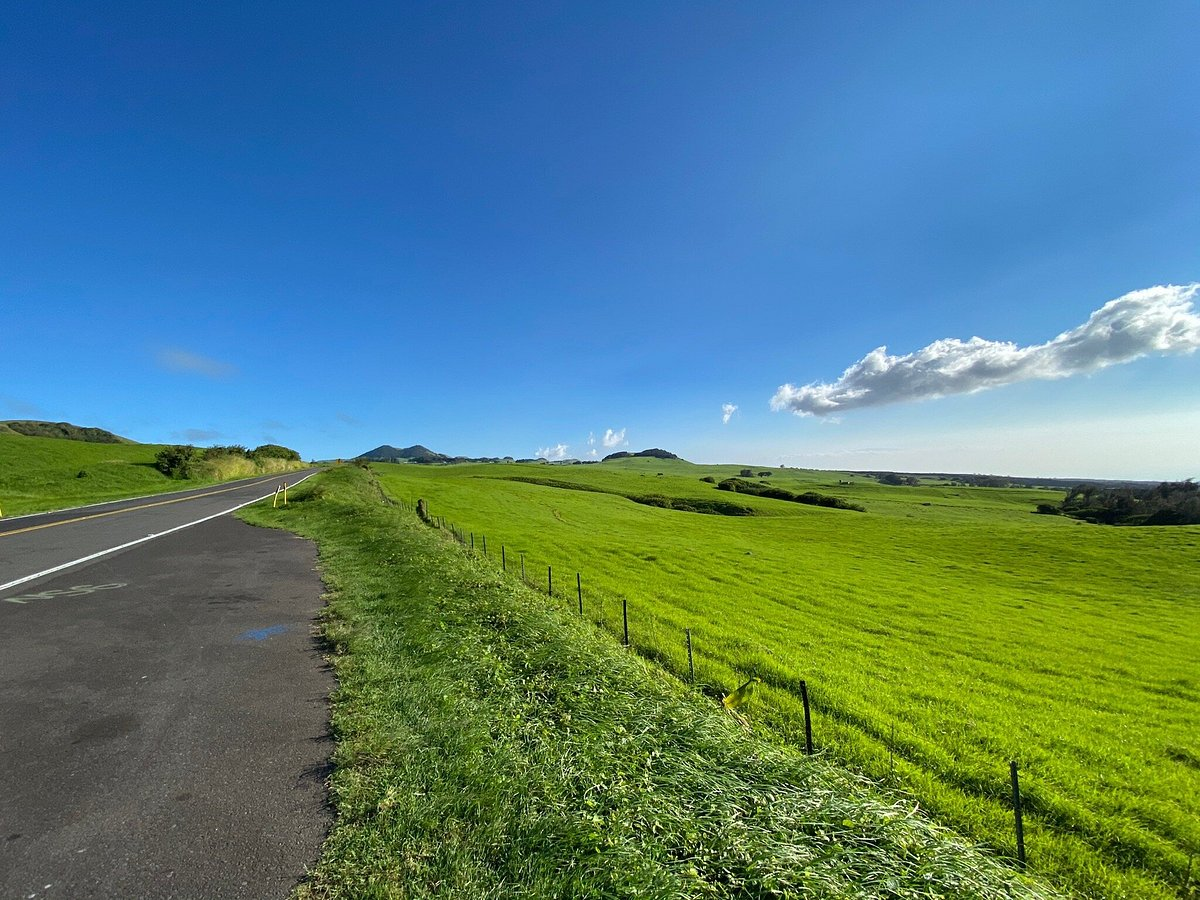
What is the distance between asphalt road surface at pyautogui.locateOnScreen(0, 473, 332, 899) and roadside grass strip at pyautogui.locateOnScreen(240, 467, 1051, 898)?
0.51 metres

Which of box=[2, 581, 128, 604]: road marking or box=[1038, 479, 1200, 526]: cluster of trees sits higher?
box=[2, 581, 128, 604]: road marking

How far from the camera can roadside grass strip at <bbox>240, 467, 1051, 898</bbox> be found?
3547mm

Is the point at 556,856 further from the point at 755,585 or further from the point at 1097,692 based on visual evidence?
the point at 755,585

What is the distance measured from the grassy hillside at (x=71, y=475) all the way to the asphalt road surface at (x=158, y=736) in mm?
23573

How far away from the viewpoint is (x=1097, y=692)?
523 inches

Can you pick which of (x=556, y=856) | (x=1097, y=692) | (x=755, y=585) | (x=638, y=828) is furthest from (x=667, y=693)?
(x=755, y=585)

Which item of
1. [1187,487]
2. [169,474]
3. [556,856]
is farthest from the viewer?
[1187,487]

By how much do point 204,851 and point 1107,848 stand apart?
36.1 ft

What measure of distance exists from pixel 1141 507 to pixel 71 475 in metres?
141

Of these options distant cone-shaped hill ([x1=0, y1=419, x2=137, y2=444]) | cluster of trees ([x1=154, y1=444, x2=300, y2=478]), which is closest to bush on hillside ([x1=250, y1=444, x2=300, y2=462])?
cluster of trees ([x1=154, y1=444, x2=300, y2=478])

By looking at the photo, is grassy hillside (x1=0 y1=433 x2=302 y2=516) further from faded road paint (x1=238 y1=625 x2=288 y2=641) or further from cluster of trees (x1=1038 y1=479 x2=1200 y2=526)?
cluster of trees (x1=1038 y1=479 x2=1200 y2=526)

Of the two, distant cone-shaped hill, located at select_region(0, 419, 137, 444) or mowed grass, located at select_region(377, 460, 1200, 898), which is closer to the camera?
mowed grass, located at select_region(377, 460, 1200, 898)

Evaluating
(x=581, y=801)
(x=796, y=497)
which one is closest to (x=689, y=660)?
(x=581, y=801)

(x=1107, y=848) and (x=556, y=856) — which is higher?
(x=556, y=856)
